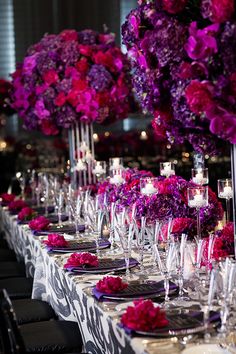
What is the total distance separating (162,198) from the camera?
163 inches

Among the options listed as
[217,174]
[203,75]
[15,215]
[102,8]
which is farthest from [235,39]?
[102,8]

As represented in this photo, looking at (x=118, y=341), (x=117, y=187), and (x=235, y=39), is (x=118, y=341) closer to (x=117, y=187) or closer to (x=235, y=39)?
(x=235, y=39)

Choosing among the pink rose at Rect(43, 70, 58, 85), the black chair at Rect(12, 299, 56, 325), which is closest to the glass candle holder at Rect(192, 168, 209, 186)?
the black chair at Rect(12, 299, 56, 325)

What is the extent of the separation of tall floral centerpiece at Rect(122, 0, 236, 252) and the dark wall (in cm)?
1113

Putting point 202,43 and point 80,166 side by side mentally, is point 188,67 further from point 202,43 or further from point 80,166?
point 80,166

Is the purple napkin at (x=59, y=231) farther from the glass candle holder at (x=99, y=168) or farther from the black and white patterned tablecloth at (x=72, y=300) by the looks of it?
the glass candle holder at (x=99, y=168)

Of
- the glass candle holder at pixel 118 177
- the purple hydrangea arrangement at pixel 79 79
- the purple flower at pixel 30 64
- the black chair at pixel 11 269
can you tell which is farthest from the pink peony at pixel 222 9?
the purple flower at pixel 30 64

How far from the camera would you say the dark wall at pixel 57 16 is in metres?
14.2

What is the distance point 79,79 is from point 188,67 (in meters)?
Answer: 3.55

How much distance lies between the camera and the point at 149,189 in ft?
14.1

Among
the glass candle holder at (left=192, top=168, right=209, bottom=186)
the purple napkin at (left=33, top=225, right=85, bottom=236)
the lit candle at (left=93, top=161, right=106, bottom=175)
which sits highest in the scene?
the lit candle at (left=93, top=161, right=106, bottom=175)

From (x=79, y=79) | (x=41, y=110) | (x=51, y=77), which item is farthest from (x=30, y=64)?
(x=79, y=79)

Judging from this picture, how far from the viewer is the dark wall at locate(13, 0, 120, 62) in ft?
46.7

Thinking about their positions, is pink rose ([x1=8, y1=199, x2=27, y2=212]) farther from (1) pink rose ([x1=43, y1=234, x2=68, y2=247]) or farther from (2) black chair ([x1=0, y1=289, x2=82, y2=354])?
(2) black chair ([x1=0, y1=289, x2=82, y2=354])
